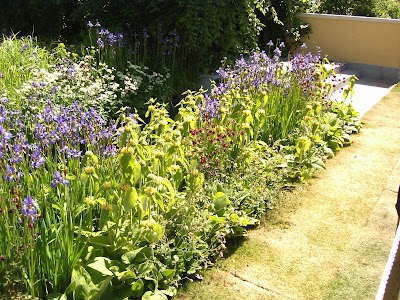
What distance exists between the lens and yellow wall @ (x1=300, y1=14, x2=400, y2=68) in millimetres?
8857

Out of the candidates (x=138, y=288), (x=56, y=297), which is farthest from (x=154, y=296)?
(x=56, y=297)

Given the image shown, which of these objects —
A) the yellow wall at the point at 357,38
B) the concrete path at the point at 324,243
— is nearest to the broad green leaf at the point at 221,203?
the concrete path at the point at 324,243

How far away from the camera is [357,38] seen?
9086mm

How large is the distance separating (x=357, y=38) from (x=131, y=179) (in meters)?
7.30

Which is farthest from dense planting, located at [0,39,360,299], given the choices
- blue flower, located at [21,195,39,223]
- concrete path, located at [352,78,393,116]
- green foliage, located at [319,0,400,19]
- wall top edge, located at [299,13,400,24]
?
green foliage, located at [319,0,400,19]

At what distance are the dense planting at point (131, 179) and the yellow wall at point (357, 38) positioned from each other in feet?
14.5

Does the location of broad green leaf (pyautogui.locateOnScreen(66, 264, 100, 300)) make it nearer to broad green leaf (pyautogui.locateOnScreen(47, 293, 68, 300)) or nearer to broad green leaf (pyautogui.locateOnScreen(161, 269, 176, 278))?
broad green leaf (pyautogui.locateOnScreen(47, 293, 68, 300))

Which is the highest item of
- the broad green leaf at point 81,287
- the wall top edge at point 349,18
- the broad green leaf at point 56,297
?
the wall top edge at point 349,18

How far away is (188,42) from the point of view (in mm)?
6605

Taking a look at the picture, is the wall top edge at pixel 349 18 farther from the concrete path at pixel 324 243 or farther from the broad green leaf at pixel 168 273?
the broad green leaf at pixel 168 273

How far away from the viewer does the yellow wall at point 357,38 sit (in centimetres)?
886

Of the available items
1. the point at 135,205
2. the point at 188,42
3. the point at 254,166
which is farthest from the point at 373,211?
the point at 188,42

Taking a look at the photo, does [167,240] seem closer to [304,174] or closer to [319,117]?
[304,174]

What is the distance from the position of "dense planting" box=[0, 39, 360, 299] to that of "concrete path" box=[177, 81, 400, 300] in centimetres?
16
